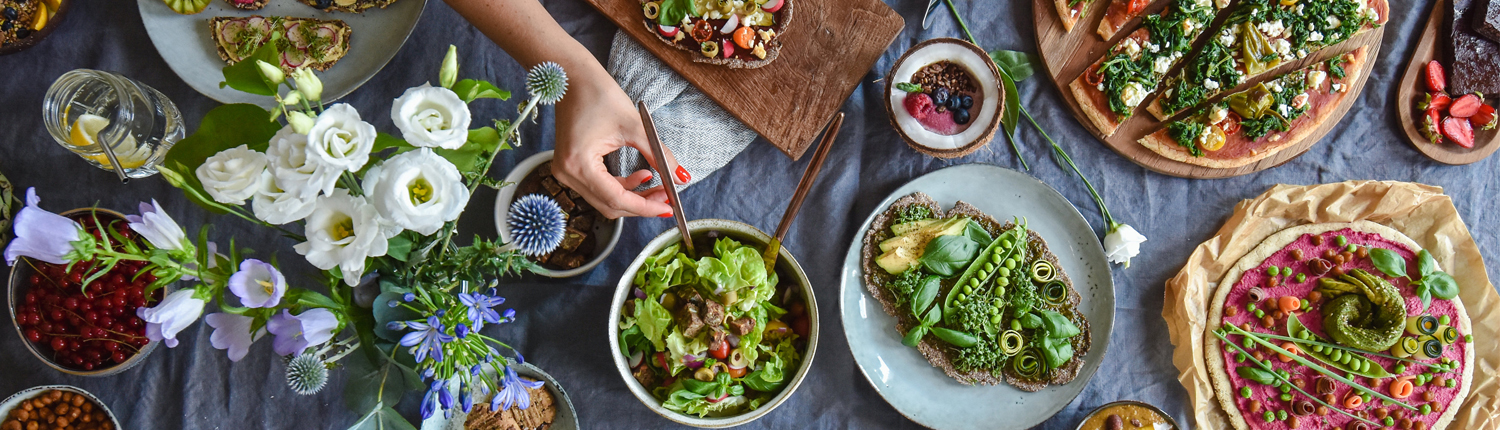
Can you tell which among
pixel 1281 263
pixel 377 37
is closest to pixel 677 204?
pixel 377 37

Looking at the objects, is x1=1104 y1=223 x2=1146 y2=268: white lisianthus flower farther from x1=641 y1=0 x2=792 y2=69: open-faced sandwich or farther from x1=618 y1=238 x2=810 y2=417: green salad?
x1=641 y1=0 x2=792 y2=69: open-faced sandwich

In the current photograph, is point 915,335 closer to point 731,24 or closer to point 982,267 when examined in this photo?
point 982,267

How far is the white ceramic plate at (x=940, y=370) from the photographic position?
65.3 inches

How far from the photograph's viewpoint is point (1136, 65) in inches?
70.1

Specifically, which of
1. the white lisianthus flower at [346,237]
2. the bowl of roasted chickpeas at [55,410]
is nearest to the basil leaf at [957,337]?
the white lisianthus flower at [346,237]

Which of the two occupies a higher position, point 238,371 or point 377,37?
point 377,37

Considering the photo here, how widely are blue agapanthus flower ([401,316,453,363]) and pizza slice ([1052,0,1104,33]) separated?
151 centimetres

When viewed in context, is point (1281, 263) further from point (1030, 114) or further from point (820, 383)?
point (820, 383)

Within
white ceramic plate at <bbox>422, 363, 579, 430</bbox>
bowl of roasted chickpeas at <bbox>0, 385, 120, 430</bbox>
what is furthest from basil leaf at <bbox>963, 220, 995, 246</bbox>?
bowl of roasted chickpeas at <bbox>0, 385, 120, 430</bbox>

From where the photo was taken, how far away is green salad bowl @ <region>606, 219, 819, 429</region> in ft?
4.84

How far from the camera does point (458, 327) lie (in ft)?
2.95

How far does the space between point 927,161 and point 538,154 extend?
88 centimetres

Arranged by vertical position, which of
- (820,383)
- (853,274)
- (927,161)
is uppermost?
(927,161)

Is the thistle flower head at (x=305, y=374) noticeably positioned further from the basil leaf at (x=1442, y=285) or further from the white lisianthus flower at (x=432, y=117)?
the basil leaf at (x=1442, y=285)
